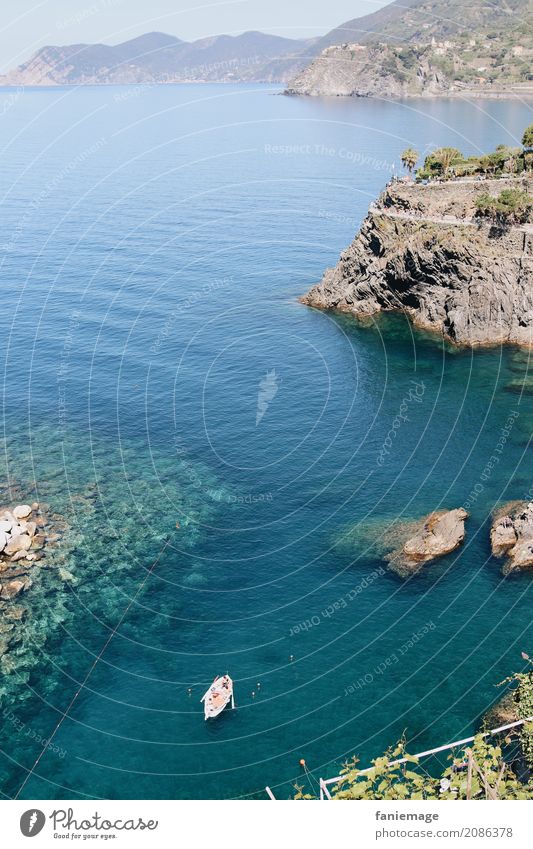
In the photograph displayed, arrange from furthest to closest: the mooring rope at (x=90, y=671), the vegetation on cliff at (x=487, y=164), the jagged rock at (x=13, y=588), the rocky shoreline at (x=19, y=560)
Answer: the vegetation on cliff at (x=487, y=164) → the jagged rock at (x=13, y=588) → the rocky shoreline at (x=19, y=560) → the mooring rope at (x=90, y=671)

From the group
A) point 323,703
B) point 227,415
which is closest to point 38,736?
point 323,703

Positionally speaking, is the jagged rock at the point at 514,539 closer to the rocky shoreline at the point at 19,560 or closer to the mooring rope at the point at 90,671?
the mooring rope at the point at 90,671

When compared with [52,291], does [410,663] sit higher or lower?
lower

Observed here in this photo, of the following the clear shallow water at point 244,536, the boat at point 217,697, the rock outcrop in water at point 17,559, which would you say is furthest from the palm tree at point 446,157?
the boat at point 217,697

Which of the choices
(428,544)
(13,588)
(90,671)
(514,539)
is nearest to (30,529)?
(13,588)

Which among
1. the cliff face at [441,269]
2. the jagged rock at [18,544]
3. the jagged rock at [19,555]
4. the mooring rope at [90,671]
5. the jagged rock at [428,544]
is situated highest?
the cliff face at [441,269]

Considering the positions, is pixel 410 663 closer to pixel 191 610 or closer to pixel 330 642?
pixel 330 642

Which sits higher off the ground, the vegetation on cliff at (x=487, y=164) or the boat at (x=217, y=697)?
the vegetation on cliff at (x=487, y=164)
